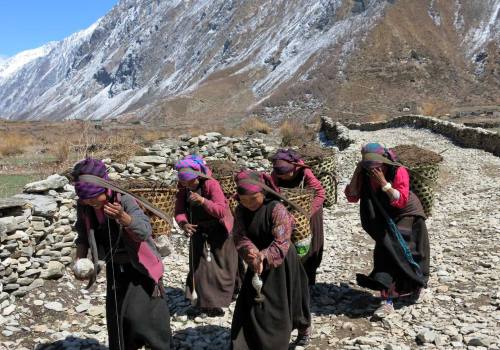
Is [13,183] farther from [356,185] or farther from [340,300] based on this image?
[356,185]

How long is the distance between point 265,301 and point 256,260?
406 millimetres

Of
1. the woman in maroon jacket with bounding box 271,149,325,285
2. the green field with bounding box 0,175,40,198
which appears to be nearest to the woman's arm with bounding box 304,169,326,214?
the woman in maroon jacket with bounding box 271,149,325,285

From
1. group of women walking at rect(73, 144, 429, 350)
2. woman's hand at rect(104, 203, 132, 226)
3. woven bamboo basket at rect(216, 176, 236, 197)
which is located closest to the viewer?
woman's hand at rect(104, 203, 132, 226)

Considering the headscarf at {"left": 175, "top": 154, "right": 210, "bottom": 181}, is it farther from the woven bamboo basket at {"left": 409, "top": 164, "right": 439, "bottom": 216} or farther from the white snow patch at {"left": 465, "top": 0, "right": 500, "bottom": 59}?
the white snow patch at {"left": 465, "top": 0, "right": 500, "bottom": 59}

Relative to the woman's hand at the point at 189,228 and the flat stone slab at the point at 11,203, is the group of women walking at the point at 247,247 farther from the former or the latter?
the flat stone slab at the point at 11,203

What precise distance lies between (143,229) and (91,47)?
683 feet

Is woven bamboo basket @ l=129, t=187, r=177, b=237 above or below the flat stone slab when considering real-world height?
below

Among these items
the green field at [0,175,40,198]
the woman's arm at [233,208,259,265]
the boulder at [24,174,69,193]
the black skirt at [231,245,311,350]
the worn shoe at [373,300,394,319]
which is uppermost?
the boulder at [24,174,69,193]

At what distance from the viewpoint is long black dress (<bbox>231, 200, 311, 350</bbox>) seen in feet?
12.3

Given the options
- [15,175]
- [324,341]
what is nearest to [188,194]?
[324,341]

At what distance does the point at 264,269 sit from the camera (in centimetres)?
382

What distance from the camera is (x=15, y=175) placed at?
35.2 feet

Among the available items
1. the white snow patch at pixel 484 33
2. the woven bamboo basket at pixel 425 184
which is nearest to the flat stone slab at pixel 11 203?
the woven bamboo basket at pixel 425 184

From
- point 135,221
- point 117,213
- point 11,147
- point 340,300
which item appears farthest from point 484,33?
point 117,213
